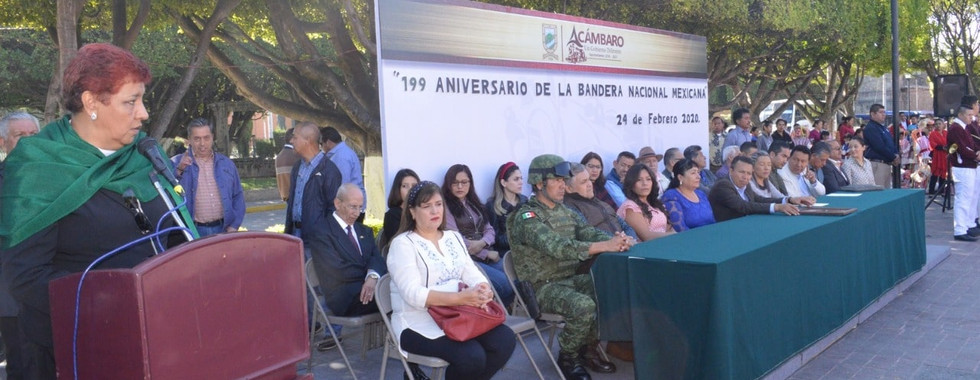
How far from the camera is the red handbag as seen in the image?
4.36m

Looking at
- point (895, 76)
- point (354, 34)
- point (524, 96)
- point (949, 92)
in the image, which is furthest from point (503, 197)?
point (949, 92)

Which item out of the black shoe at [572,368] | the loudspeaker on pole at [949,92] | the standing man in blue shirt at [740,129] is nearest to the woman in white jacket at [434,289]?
the black shoe at [572,368]

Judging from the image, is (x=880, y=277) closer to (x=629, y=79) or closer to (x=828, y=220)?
(x=828, y=220)

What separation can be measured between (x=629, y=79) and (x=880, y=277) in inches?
128

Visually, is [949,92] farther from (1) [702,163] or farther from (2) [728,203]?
(2) [728,203]

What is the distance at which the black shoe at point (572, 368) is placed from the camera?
5.30m

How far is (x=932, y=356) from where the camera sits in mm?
5863

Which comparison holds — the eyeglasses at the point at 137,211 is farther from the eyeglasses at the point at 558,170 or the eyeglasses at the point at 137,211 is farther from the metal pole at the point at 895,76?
the metal pole at the point at 895,76

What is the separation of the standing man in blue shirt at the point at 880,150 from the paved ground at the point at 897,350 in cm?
459

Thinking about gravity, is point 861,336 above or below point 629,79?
below

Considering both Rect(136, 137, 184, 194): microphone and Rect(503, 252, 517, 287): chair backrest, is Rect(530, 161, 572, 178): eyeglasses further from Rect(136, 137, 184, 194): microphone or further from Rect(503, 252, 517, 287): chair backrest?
Rect(136, 137, 184, 194): microphone

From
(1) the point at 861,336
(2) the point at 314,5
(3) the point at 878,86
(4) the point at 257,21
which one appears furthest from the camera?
(3) the point at 878,86

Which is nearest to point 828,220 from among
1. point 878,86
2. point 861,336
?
point 861,336

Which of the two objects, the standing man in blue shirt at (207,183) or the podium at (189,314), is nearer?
the podium at (189,314)
